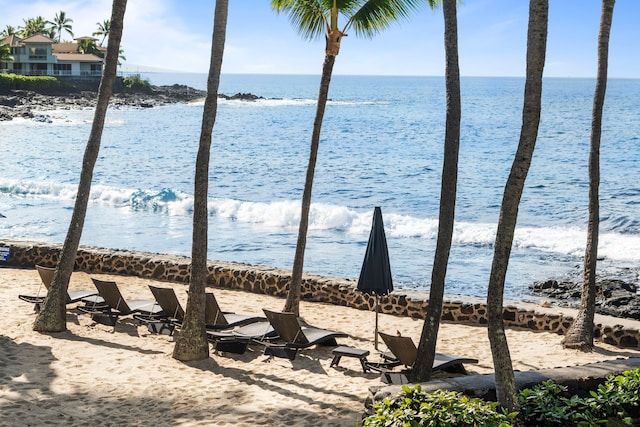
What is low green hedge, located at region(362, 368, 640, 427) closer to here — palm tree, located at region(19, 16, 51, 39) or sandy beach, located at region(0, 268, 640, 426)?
sandy beach, located at region(0, 268, 640, 426)

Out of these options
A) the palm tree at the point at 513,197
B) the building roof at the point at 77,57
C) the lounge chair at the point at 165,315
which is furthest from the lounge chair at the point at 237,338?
the building roof at the point at 77,57

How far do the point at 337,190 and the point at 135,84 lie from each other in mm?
82042

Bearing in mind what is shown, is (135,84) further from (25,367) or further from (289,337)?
(25,367)

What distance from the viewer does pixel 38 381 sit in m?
9.05

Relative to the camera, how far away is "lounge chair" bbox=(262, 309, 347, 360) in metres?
10.3

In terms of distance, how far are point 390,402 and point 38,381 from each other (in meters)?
4.78

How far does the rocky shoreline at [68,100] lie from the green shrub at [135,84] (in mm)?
578

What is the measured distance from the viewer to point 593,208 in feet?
36.7

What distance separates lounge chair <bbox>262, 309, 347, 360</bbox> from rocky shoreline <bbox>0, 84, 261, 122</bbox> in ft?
221

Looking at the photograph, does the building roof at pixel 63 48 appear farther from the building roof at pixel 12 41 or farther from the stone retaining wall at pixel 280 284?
the stone retaining wall at pixel 280 284

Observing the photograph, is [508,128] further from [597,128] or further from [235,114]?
[597,128]

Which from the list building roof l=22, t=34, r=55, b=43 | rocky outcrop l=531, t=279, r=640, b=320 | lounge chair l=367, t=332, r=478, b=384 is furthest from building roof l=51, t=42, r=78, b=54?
lounge chair l=367, t=332, r=478, b=384

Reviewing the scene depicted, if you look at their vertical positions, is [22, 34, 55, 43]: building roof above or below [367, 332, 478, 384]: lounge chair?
above

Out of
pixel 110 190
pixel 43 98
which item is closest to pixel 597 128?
pixel 110 190
